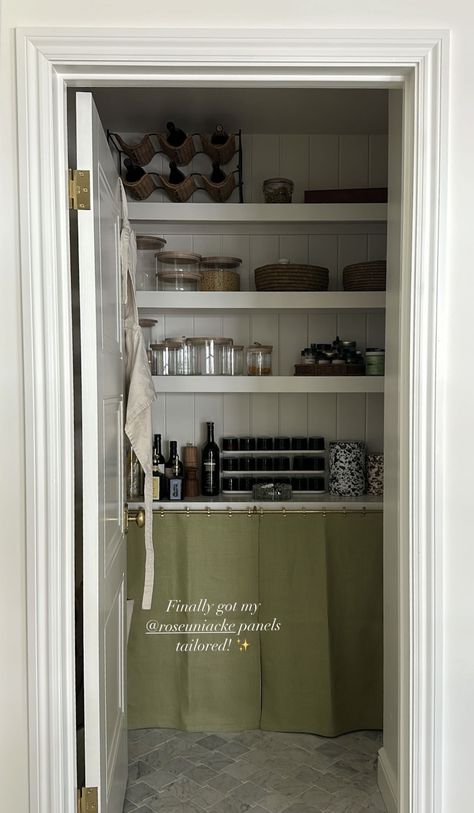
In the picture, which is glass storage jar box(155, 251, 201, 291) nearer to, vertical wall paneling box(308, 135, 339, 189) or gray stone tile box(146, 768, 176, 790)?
vertical wall paneling box(308, 135, 339, 189)

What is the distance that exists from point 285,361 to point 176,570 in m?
1.09

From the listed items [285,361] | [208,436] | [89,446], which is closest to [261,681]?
[208,436]

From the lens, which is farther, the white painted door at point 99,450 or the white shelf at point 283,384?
the white shelf at point 283,384

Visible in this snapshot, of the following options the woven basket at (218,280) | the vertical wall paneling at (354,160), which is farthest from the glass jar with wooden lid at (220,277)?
the vertical wall paneling at (354,160)

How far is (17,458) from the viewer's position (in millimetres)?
1606

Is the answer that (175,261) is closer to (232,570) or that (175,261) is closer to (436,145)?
(232,570)

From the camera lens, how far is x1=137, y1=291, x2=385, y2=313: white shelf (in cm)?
299

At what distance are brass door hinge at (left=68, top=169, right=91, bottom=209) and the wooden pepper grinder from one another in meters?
1.68

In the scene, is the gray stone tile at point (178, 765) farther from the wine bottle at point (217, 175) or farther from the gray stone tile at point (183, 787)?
the wine bottle at point (217, 175)

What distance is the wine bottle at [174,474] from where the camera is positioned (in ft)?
10.1

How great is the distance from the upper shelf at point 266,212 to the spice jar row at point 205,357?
533 mm

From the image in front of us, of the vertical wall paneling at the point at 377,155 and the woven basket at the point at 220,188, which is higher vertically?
the vertical wall paneling at the point at 377,155

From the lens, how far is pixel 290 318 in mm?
3311

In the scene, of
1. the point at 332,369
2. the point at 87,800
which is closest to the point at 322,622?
the point at 332,369
